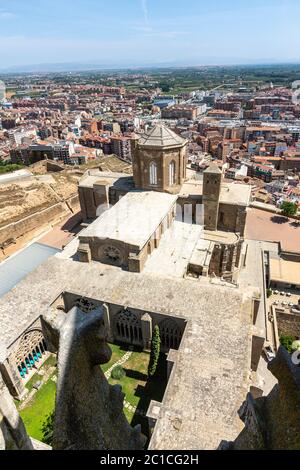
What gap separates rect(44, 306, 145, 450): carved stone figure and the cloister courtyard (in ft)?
40.6

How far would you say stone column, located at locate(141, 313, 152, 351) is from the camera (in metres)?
20.6

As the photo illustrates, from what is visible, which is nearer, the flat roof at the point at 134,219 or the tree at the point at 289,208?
the flat roof at the point at 134,219

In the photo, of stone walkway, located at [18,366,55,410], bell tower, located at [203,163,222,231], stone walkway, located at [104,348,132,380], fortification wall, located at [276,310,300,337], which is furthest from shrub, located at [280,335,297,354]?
stone walkway, located at [18,366,55,410]

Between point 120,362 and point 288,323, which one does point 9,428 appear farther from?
point 288,323

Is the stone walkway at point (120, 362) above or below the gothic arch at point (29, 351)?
below

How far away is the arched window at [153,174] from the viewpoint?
31.9m

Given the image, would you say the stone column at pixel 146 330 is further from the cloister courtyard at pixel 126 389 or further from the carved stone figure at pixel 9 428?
the carved stone figure at pixel 9 428

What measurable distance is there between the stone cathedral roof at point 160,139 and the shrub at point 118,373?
840 inches

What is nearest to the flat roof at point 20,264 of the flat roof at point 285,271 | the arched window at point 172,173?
the arched window at point 172,173

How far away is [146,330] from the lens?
21.1 meters

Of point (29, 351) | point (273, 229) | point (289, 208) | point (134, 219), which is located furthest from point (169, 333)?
point (289, 208)

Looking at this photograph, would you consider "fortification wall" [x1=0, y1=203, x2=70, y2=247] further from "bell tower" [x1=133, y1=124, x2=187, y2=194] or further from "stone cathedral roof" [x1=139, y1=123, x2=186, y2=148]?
"stone cathedral roof" [x1=139, y1=123, x2=186, y2=148]

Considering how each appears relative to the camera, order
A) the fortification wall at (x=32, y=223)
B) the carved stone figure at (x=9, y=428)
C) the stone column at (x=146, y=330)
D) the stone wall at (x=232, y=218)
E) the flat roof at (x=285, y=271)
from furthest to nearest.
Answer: the fortification wall at (x=32, y=223)
the flat roof at (x=285, y=271)
the stone wall at (x=232, y=218)
the stone column at (x=146, y=330)
the carved stone figure at (x=9, y=428)
